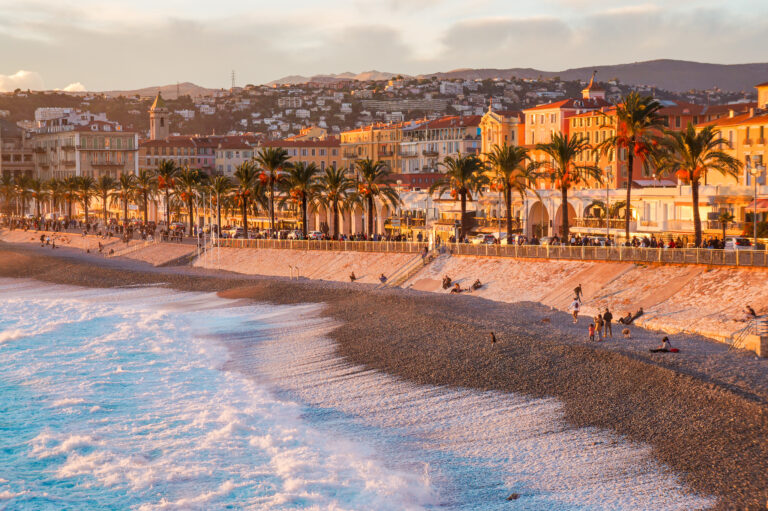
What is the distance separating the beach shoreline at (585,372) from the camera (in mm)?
25828

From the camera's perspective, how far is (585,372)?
34.8 m

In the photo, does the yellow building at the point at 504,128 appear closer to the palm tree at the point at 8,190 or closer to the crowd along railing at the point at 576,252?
the crowd along railing at the point at 576,252

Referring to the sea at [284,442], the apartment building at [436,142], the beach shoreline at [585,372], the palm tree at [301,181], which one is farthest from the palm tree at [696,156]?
the apartment building at [436,142]

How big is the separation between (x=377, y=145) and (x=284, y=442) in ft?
439

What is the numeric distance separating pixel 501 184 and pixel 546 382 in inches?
1681

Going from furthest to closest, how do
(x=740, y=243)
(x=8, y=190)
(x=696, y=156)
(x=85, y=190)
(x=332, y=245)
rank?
1. (x=8, y=190)
2. (x=85, y=190)
3. (x=332, y=245)
4. (x=696, y=156)
5. (x=740, y=243)

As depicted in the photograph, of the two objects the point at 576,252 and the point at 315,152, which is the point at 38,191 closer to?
the point at 315,152

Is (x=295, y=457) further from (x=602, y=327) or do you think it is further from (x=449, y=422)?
(x=602, y=327)

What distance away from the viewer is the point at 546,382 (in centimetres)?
3459

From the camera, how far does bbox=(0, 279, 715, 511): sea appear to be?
25297mm

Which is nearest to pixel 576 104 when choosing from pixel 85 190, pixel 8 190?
pixel 85 190

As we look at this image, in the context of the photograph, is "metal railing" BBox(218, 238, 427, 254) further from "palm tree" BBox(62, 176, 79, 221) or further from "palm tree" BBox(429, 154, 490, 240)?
"palm tree" BBox(62, 176, 79, 221)

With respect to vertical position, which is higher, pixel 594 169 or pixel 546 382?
pixel 594 169

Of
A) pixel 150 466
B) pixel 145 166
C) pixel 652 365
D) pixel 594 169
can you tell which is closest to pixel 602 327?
pixel 652 365
